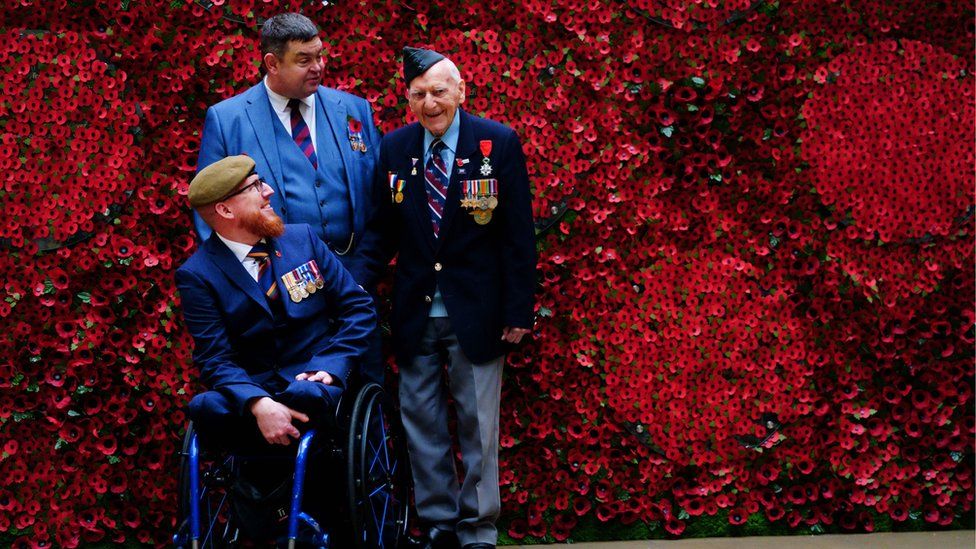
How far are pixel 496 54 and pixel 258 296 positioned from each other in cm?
164

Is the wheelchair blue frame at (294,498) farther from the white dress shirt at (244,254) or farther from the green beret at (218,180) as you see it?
the green beret at (218,180)

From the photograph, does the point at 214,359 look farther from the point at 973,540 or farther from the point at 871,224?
the point at 973,540

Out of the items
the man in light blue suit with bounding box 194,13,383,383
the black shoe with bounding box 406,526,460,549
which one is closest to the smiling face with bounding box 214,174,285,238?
the man in light blue suit with bounding box 194,13,383,383

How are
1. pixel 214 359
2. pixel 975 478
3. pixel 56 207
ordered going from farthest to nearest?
1. pixel 975 478
2. pixel 56 207
3. pixel 214 359

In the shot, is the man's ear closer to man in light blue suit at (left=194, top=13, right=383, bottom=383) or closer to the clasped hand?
man in light blue suit at (left=194, top=13, right=383, bottom=383)

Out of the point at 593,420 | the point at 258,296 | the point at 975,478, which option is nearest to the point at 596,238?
the point at 593,420

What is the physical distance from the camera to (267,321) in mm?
3738

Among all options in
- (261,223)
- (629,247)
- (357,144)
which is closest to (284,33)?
(357,144)

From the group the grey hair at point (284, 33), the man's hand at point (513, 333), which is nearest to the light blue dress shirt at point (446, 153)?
the man's hand at point (513, 333)

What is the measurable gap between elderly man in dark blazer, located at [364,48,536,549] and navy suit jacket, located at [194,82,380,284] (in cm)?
9

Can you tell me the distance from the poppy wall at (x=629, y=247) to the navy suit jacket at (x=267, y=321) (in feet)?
3.13

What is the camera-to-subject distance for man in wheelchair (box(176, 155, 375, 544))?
3.56m

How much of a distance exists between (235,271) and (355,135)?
87 cm

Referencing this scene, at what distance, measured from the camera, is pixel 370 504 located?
3.68 metres
